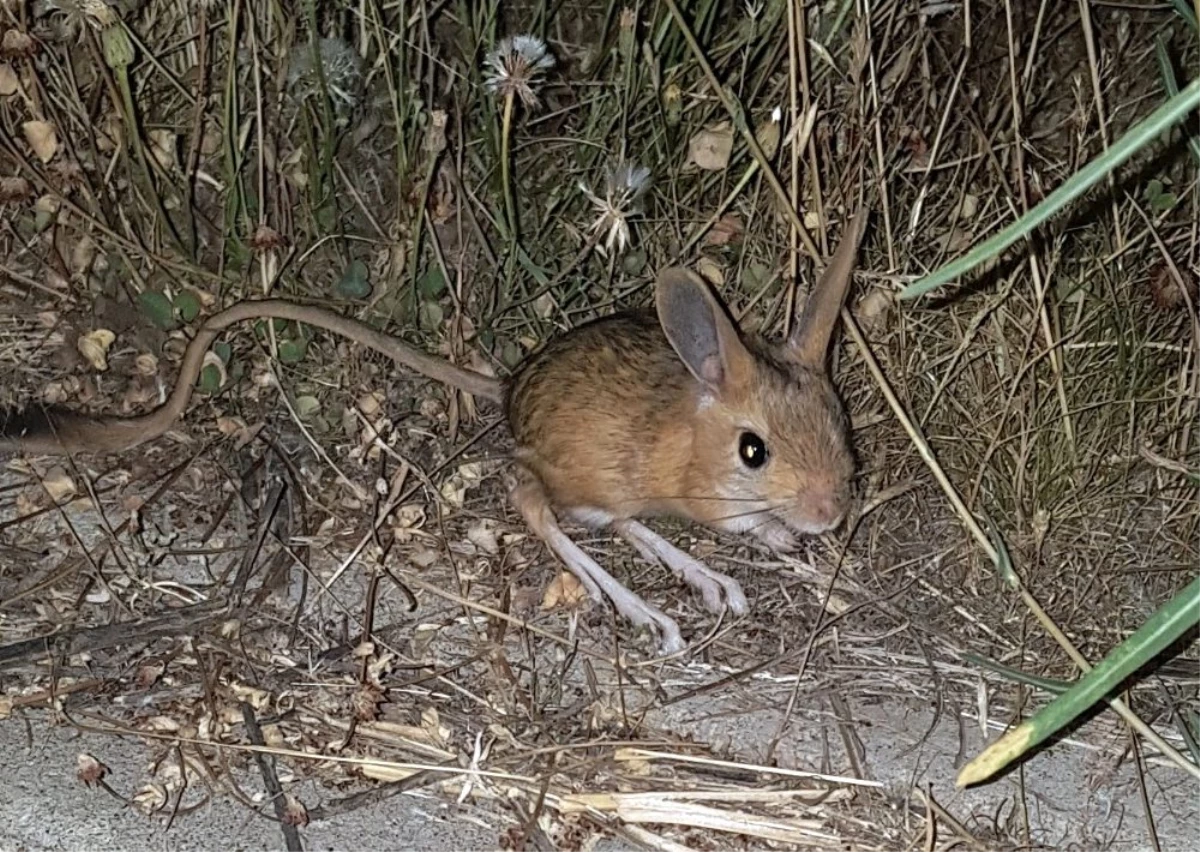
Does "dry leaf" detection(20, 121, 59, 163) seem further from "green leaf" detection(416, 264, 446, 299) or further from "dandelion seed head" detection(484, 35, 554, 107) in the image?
"dandelion seed head" detection(484, 35, 554, 107)

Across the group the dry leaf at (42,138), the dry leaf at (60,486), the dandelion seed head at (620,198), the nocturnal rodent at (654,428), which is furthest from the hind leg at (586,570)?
the dry leaf at (42,138)

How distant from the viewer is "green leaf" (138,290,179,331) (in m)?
2.98

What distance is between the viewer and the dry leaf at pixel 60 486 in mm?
2861

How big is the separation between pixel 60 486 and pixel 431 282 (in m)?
0.95

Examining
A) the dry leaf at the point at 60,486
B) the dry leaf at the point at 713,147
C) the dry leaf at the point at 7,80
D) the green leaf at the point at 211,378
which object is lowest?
the dry leaf at the point at 60,486

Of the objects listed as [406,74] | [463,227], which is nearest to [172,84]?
[406,74]

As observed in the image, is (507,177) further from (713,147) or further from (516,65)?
(713,147)

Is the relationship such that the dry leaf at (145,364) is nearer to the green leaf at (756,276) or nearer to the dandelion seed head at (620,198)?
the dandelion seed head at (620,198)

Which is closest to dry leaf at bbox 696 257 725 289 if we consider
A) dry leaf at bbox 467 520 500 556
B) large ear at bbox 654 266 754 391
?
large ear at bbox 654 266 754 391

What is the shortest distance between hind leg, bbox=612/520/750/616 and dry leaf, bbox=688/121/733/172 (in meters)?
0.82

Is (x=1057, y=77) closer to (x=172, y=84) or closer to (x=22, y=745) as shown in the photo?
(x=172, y=84)

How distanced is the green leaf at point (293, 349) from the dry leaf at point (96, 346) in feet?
1.40

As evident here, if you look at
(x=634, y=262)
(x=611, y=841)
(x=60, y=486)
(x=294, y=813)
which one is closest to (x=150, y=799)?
(x=294, y=813)

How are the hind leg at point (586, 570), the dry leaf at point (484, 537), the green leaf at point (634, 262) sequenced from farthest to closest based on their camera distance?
1. the green leaf at point (634, 262)
2. the dry leaf at point (484, 537)
3. the hind leg at point (586, 570)
